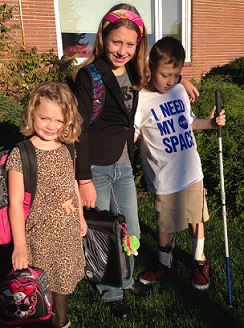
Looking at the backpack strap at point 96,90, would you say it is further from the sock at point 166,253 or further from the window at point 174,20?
the window at point 174,20

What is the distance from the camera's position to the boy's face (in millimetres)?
2574

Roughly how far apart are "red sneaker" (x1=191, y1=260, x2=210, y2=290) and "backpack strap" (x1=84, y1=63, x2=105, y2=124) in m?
1.61

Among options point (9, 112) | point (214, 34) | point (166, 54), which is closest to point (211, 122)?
point (166, 54)

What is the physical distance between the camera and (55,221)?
6.90 feet

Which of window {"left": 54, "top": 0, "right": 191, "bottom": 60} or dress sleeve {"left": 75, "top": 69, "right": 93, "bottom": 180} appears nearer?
dress sleeve {"left": 75, "top": 69, "right": 93, "bottom": 180}

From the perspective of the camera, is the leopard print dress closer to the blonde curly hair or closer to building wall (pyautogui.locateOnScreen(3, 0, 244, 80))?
the blonde curly hair

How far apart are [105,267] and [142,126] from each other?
1.08 meters

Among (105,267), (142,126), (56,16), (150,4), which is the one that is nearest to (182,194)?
(142,126)

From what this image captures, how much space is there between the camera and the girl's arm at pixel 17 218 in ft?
6.37

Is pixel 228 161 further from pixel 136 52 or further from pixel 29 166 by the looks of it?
pixel 29 166

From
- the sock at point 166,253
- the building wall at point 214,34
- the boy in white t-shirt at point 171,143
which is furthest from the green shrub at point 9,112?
the building wall at point 214,34

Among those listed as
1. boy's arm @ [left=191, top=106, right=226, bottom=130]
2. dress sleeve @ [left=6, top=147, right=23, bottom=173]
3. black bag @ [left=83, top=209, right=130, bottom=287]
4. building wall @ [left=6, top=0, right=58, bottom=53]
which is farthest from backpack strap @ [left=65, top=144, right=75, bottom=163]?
building wall @ [left=6, top=0, right=58, bottom=53]

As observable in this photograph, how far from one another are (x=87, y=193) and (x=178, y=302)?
1.22 meters

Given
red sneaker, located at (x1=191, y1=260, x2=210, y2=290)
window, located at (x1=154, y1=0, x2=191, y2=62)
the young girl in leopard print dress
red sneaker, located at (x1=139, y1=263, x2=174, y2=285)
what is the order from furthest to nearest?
window, located at (x1=154, y1=0, x2=191, y2=62) < red sneaker, located at (x1=139, y1=263, x2=174, y2=285) < red sneaker, located at (x1=191, y1=260, x2=210, y2=290) < the young girl in leopard print dress
